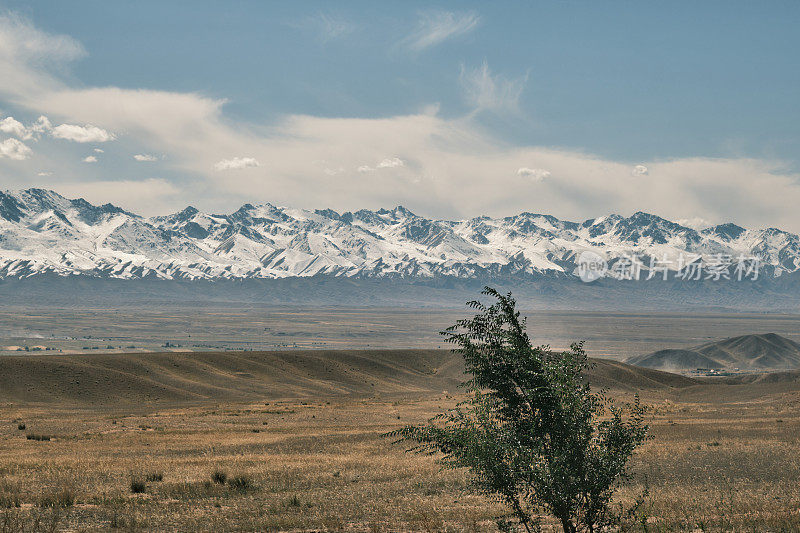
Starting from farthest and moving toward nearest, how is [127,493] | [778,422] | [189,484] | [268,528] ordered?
[778,422] < [189,484] < [127,493] < [268,528]

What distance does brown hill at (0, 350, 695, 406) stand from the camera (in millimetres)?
87875

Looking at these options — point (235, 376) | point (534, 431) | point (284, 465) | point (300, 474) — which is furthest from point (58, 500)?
point (235, 376)

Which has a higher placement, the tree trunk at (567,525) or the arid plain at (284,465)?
the tree trunk at (567,525)

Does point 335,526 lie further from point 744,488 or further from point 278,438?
point 278,438

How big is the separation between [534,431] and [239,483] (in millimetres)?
17419

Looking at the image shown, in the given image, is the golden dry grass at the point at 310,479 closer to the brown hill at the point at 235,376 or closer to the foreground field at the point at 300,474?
the foreground field at the point at 300,474

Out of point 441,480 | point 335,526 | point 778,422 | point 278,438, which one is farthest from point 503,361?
point 778,422

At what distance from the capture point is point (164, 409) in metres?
73.7

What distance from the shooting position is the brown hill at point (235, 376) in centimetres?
8788

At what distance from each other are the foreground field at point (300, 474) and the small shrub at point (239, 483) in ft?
0.29

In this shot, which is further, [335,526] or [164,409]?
[164,409]

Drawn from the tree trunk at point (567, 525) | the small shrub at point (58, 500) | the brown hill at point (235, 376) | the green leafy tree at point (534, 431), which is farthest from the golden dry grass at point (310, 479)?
the brown hill at point (235, 376)

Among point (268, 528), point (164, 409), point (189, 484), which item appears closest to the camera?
point (268, 528)

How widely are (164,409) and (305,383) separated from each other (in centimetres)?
4259
